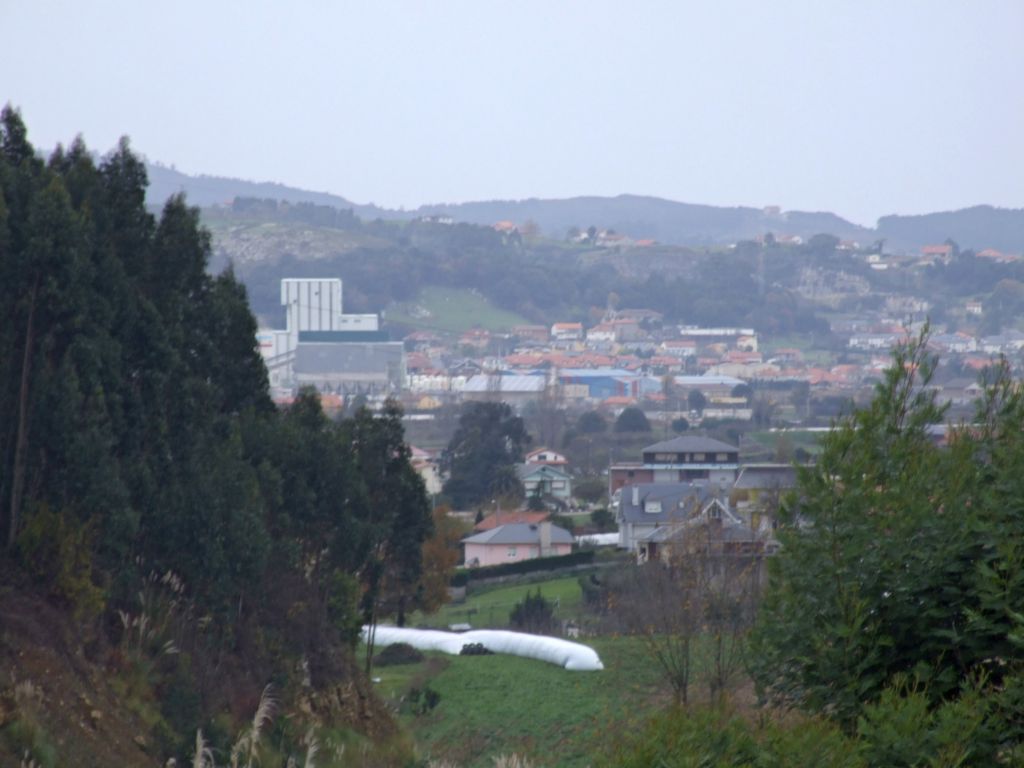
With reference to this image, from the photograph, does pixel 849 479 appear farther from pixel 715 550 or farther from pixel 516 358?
pixel 516 358

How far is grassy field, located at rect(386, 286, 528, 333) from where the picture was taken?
12662cm

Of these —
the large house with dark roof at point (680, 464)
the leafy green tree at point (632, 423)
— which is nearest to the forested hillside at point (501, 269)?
the leafy green tree at point (632, 423)

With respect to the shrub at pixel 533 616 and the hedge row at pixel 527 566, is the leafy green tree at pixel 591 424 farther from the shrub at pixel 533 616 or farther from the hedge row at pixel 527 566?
the shrub at pixel 533 616

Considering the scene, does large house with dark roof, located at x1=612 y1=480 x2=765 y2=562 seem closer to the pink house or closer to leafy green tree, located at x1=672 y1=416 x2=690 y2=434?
the pink house

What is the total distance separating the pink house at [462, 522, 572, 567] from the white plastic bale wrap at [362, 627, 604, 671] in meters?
10.9

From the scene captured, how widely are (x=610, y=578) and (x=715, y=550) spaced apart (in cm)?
907

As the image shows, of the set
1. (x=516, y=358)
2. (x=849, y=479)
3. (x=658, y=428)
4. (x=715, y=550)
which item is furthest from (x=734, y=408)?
(x=849, y=479)

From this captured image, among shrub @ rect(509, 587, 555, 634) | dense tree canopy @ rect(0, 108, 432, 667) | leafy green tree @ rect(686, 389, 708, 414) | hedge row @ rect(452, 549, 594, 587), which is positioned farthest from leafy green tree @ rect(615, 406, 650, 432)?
dense tree canopy @ rect(0, 108, 432, 667)

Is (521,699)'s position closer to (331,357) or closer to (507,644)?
(507,644)

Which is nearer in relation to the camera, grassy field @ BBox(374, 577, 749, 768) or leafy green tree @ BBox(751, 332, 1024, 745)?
leafy green tree @ BBox(751, 332, 1024, 745)

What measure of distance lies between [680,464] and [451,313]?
85.7m

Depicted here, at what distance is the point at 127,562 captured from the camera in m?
11.8

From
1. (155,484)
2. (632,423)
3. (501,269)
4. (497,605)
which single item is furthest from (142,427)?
(501,269)

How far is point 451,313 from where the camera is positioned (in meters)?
131
